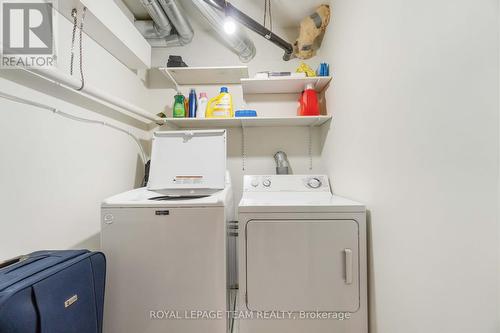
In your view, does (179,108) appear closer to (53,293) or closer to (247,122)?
(247,122)

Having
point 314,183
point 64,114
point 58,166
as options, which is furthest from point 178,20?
point 314,183

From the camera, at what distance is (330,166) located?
1.91 m

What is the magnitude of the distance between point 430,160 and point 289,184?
3.83 feet

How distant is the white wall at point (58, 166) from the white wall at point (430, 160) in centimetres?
192

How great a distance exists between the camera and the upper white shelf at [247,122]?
76.2 inches

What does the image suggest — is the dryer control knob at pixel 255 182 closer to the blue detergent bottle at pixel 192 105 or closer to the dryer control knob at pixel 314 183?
the dryer control knob at pixel 314 183

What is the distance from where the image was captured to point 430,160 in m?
0.78

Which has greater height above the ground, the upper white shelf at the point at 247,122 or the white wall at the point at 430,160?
the upper white shelf at the point at 247,122

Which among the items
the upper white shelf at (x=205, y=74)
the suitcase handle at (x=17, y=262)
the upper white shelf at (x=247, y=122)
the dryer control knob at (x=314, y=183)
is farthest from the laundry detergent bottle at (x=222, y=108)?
the suitcase handle at (x=17, y=262)

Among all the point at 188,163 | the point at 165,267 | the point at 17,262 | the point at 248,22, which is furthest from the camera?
the point at 248,22

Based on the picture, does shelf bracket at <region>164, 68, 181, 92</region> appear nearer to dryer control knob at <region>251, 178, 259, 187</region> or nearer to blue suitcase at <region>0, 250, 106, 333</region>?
dryer control knob at <region>251, 178, 259, 187</region>

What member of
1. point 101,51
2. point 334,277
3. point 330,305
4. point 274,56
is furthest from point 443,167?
point 101,51

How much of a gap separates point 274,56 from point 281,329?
96.9 inches

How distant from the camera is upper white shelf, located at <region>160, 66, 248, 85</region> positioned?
1966 mm
